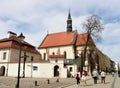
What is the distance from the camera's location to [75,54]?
207 feet

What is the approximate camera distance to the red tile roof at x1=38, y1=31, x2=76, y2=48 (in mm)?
65400

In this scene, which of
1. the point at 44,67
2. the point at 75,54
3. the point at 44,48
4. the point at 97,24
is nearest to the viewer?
the point at 44,67

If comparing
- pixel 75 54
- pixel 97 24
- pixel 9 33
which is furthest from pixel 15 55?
pixel 97 24

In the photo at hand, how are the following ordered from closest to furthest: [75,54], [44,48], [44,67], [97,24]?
[44,67]
[97,24]
[75,54]
[44,48]

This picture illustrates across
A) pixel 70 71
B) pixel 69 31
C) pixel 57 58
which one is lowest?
pixel 70 71

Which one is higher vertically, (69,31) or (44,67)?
(69,31)

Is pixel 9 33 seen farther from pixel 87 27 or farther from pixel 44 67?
pixel 87 27

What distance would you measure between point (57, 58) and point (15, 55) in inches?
458

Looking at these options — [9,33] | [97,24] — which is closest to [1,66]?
[9,33]

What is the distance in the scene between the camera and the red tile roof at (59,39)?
65.4 metres

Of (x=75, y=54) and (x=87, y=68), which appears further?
(x=75, y=54)

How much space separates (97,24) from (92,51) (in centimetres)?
1182

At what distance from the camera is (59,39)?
6919 centimetres

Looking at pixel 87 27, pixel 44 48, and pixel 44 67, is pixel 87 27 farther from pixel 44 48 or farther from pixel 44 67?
pixel 44 48
